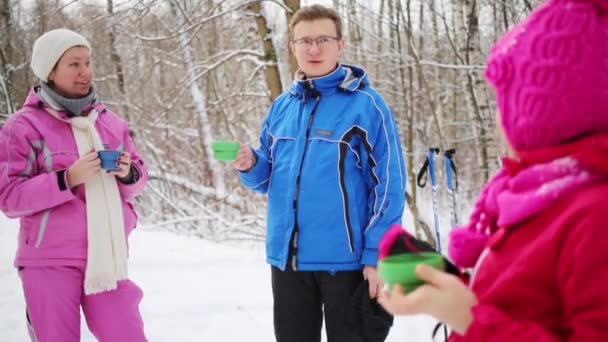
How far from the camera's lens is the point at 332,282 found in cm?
244

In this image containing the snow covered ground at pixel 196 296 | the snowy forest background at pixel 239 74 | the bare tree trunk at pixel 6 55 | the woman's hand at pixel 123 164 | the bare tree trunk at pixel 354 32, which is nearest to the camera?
the woman's hand at pixel 123 164

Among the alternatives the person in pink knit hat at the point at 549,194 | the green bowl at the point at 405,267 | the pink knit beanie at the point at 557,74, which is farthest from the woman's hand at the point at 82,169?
the pink knit beanie at the point at 557,74

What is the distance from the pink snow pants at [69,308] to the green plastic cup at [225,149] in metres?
0.86

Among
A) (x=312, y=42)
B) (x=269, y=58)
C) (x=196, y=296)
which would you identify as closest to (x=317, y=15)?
(x=312, y=42)

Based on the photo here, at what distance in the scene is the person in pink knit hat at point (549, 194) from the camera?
89 centimetres

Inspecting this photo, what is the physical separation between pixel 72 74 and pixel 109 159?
460 mm

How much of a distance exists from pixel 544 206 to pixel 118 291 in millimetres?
2273

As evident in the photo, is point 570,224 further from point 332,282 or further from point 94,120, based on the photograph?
point 94,120

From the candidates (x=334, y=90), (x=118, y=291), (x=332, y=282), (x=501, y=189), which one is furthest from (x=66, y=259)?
(x=501, y=189)

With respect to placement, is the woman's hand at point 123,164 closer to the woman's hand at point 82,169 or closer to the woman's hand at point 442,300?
the woman's hand at point 82,169

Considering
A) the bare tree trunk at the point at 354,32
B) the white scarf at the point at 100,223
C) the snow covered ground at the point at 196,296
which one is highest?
the bare tree trunk at the point at 354,32

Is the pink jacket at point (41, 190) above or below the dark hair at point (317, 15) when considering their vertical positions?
below

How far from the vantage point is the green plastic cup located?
8.36ft

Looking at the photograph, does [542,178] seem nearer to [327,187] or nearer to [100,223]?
[327,187]
